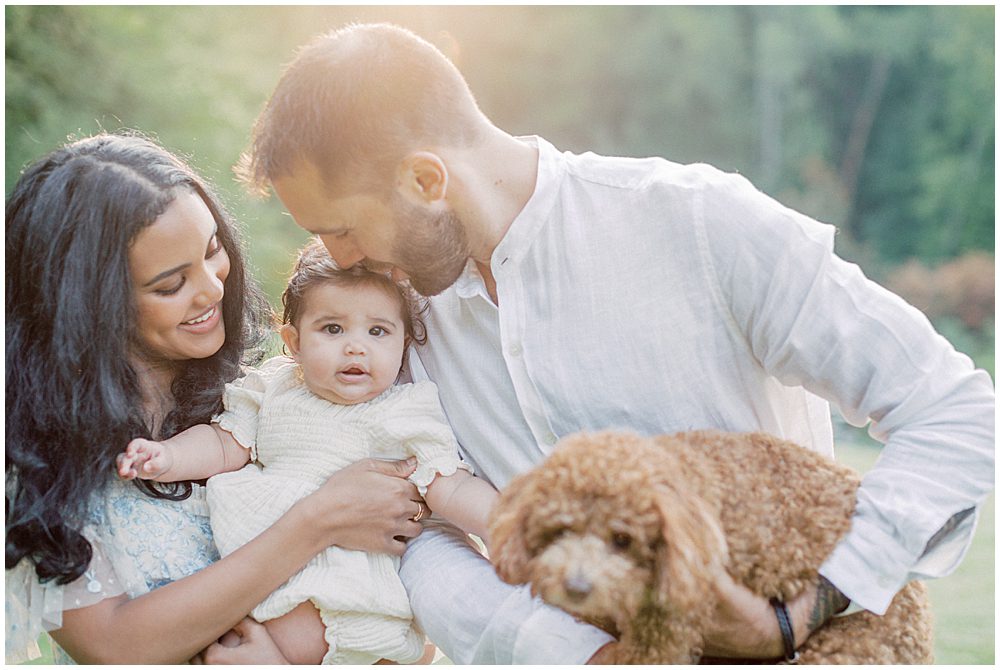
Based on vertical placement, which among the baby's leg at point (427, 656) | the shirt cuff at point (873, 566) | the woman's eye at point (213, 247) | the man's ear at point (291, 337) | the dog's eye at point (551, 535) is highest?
the woman's eye at point (213, 247)

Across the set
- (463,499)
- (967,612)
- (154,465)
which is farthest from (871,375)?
(967,612)

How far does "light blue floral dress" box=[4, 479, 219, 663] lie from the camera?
2182 millimetres

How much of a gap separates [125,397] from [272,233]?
8.15 metres

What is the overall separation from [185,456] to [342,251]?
0.61 meters

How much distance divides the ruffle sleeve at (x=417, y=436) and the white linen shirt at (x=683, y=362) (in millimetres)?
84

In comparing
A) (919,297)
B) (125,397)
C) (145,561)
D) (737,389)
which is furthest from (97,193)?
(919,297)

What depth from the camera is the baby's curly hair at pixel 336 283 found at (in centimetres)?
236

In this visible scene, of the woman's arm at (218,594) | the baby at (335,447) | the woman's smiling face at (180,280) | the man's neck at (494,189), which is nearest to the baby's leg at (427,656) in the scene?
the baby at (335,447)

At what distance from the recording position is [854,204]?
743 inches

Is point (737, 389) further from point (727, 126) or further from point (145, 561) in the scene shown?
point (727, 126)

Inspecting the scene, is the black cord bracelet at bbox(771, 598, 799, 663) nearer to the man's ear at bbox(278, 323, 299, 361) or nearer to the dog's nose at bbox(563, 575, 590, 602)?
the dog's nose at bbox(563, 575, 590, 602)

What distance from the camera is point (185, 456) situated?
232 cm

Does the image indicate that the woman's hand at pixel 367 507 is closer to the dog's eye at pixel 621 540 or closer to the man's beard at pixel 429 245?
the man's beard at pixel 429 245

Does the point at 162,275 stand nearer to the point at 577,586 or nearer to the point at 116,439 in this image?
the point at 116,439
